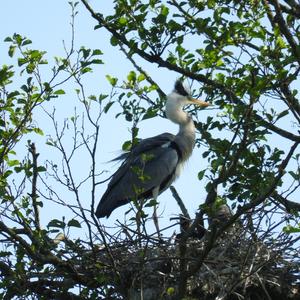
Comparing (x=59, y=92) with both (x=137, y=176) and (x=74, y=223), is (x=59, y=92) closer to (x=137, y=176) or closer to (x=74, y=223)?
(x=74, y=223)

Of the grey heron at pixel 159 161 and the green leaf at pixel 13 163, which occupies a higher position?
the grey heron at pixel 159 161

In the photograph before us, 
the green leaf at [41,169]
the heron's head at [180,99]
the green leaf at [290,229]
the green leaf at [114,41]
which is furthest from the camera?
the heron's head at [180,99]

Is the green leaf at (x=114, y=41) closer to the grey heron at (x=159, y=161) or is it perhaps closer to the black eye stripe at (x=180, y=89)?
the grey heron at (x=159, y=161)

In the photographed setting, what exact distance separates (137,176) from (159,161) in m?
0.47

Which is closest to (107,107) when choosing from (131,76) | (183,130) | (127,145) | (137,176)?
(127,145)

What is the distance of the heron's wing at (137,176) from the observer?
1046cm

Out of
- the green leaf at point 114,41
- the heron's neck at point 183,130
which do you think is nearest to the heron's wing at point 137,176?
the heron's neck at point 183,130

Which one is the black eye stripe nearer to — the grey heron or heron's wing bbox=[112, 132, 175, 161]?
the grey heron

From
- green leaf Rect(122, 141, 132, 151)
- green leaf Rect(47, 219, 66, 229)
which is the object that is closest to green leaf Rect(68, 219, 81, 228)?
green leaf Rect(47, 219, 66, 229)

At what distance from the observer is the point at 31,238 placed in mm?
7160

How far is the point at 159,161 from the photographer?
11000 mm

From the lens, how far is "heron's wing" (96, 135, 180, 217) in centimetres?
1046

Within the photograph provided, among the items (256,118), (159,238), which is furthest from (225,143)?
(159,238)

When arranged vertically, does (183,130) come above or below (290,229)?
above
